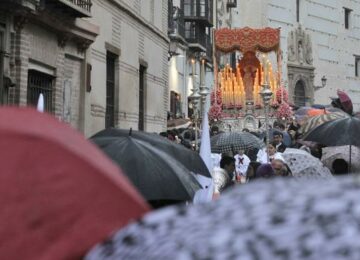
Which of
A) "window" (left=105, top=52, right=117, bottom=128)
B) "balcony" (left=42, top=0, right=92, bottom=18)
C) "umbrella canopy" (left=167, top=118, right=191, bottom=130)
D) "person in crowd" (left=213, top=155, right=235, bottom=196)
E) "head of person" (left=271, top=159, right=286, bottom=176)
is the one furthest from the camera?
"umbrella canopy" (left=167, top=118, right=191, bottom=130)

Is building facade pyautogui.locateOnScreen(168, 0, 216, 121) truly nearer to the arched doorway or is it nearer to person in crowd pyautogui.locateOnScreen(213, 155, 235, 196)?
the arched doorway

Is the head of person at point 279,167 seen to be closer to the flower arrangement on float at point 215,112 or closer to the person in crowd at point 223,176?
the person in crowd at point 223,176

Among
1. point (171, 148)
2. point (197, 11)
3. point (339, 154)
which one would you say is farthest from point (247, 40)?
point (171, 148)

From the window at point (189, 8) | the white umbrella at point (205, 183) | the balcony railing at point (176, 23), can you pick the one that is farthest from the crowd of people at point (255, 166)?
the window at point (189, 8)

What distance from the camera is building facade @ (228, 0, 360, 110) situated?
48375mm

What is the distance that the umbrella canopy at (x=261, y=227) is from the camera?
4.33ft

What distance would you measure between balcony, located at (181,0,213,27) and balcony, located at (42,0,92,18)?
72.5 feet

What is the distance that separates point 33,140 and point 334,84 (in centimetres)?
5181

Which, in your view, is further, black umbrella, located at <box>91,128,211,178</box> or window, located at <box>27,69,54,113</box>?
window, located at <box>27,69,54,113</box>

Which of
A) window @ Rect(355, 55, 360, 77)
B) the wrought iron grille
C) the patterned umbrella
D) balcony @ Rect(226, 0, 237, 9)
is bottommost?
the patterned umbrella

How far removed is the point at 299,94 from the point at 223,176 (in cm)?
4191

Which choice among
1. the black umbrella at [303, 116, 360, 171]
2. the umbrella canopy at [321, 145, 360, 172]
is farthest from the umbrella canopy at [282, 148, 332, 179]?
the black umbrella at [303, 116, 360, 171]

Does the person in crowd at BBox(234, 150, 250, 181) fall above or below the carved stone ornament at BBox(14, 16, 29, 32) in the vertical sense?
below

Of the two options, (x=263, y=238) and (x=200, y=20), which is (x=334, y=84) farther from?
(x=263, y=238)
